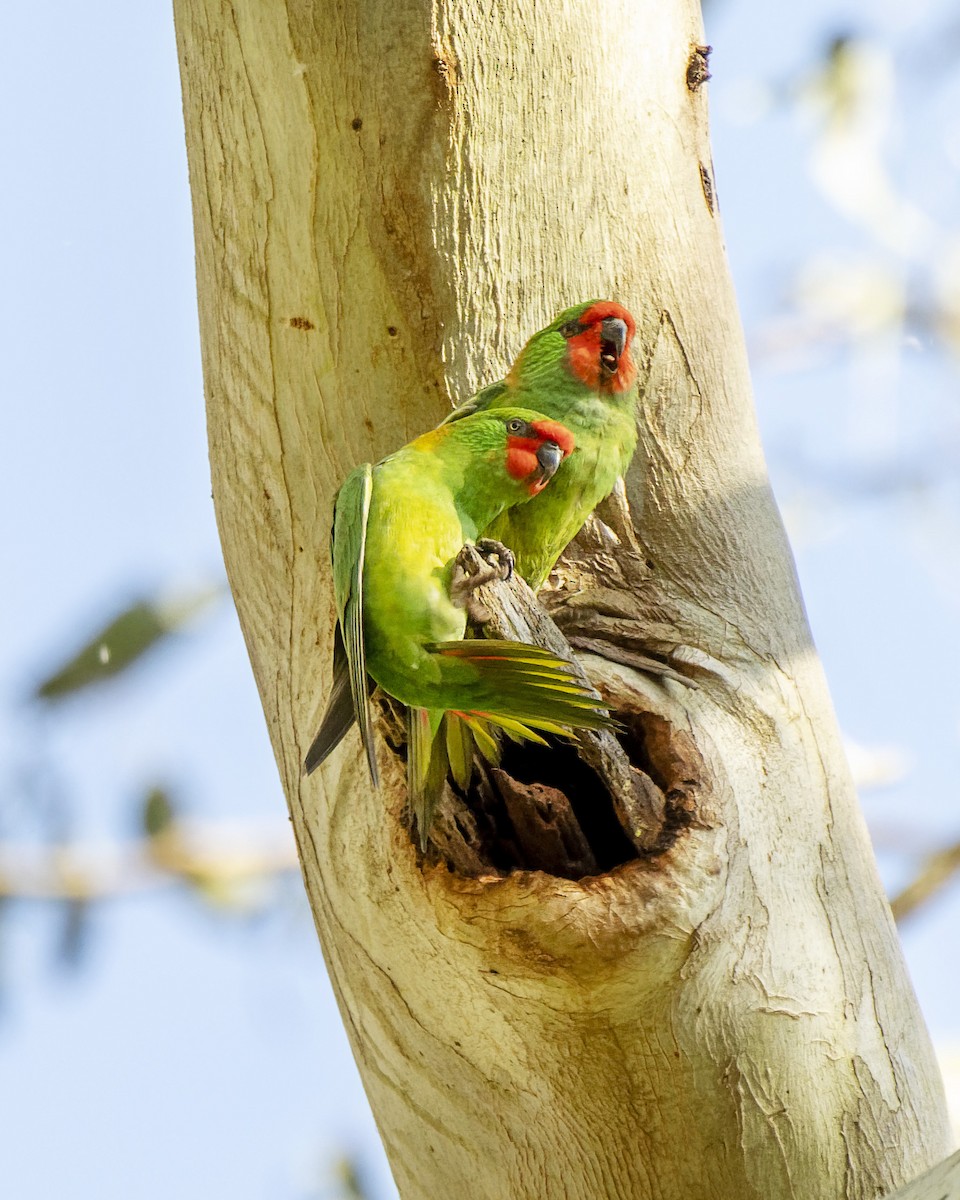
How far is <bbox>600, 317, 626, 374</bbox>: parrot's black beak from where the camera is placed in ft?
6.46

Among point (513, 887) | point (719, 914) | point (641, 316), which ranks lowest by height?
point (719, 914)

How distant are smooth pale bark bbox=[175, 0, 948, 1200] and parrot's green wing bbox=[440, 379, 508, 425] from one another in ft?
0.09

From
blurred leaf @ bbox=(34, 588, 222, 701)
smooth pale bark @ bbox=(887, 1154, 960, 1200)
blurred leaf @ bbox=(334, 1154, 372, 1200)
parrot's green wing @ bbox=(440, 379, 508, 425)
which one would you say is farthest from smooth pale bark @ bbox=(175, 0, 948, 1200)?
blurred leaf @ bbox=(334, 1154, 372, 1200)

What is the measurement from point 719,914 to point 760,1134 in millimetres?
282

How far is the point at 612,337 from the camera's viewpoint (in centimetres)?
197

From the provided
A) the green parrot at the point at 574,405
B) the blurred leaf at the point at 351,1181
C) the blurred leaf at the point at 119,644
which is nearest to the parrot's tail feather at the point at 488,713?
the green parrot at the point at 574,405

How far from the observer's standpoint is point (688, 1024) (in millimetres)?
1577

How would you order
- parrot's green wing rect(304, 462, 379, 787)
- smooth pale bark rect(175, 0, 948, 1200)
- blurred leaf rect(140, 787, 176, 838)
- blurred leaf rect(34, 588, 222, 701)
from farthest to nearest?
1. blurred leaf rect(140, 787, 176, 838)
2. blurred leaf rect(34, 588, 222, 701)
3. parrot's green wing rect(304, 462, 379, 787)
4. smooth pale bark rect(175, 0, 948, 1200)

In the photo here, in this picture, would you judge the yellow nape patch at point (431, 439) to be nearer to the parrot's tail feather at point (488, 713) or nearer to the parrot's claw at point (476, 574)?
the parrot's claw at point (476, 574)

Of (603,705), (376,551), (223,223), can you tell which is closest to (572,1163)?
(603,705)

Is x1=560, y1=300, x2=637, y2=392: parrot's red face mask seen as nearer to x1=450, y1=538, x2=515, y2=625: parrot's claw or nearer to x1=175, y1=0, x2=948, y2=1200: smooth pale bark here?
x1=175, y1=0, x2=948, y2=1200: smooth pale bark

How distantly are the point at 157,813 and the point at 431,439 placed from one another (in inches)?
122

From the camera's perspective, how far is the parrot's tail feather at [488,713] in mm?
1629

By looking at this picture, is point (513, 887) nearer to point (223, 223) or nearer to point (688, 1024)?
point (688, 1024)
